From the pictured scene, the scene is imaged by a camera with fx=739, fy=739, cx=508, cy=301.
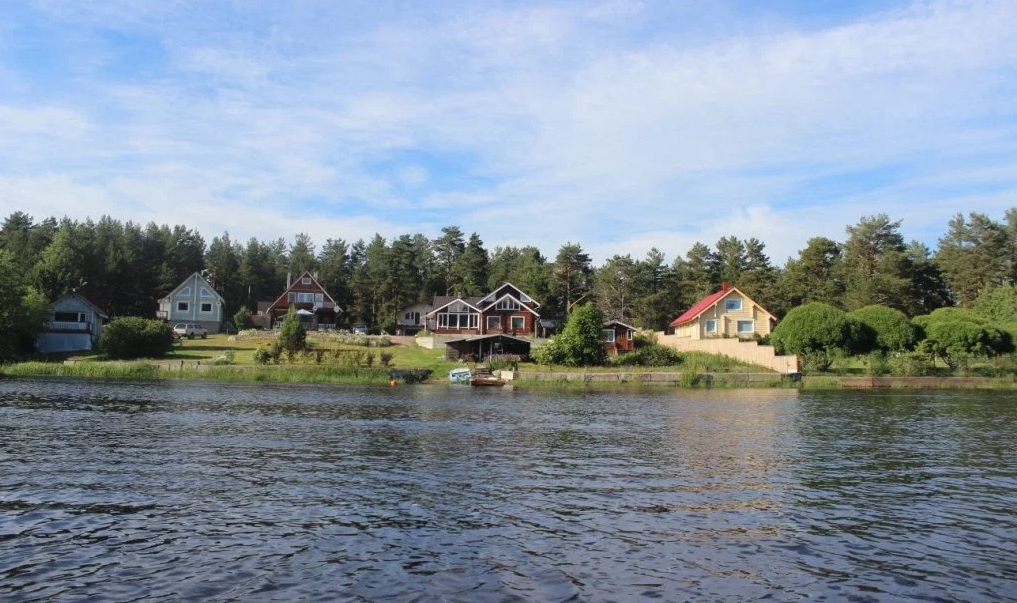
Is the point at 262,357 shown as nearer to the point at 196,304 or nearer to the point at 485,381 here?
the point at 485,381

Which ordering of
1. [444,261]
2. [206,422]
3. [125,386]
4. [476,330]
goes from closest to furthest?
[206,422] < [125,386] < [476,330] < [444,261]

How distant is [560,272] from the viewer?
11412 centimetres

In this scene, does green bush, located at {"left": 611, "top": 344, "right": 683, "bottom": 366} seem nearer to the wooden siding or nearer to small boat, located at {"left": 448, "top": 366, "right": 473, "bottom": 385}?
the wooden siding

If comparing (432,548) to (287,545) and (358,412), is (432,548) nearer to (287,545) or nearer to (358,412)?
(287,545)

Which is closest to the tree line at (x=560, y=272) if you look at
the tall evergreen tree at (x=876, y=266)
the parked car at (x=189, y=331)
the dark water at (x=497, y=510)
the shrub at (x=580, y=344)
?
the tall evergreen tree at (x=876, y=266)

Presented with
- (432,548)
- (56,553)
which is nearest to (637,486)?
(432,548)

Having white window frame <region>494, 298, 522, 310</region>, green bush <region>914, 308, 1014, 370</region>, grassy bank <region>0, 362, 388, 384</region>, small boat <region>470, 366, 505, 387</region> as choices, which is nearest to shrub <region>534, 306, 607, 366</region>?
small boat <region>470, 366, 505, 387</region>

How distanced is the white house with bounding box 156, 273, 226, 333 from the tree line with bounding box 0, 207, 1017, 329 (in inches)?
554

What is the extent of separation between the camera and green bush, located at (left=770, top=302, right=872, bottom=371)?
65.8 meters

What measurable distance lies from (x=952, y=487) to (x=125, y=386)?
49113 millimetres

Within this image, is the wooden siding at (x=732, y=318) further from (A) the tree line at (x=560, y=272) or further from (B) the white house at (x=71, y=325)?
(B) the white house at (x=71, y=325)

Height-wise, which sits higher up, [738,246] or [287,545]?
[738,246]

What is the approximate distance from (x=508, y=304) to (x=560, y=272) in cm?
1877

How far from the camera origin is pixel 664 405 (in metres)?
43.4
